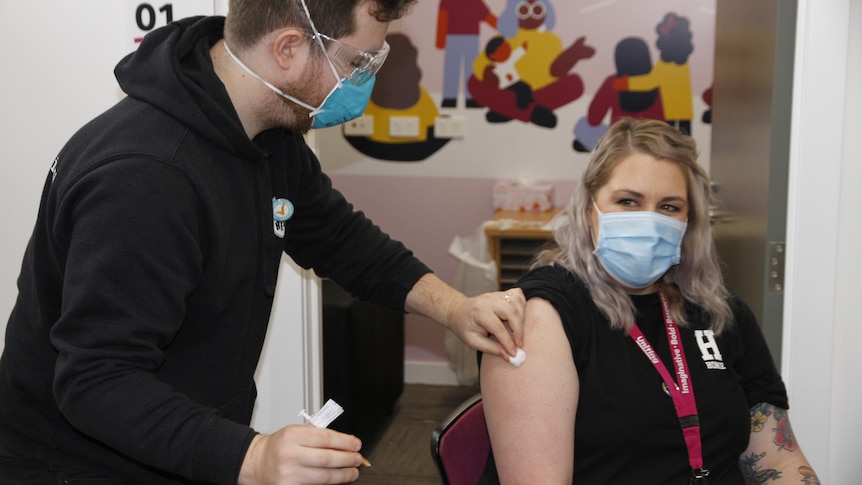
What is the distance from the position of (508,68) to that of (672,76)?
789mm

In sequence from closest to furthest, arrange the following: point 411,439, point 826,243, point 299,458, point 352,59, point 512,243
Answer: point 299,458, point 352,59, point 826,243, point 411,439, point 512,243

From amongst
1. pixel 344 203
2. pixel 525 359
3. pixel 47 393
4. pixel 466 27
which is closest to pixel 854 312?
pixel 525 359

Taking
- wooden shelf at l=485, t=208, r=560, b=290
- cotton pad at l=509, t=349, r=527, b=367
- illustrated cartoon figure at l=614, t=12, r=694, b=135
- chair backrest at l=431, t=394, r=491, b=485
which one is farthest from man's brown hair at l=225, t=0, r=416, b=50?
illustrated cartoon figure at l=614, t=12, r=694, b=135

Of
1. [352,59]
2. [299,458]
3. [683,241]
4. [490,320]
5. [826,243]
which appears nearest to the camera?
[299,458]

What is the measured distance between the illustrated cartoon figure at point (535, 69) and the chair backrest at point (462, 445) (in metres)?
2.90

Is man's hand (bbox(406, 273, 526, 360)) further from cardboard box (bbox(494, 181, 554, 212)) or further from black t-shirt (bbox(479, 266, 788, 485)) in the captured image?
cardboard box (bbox(494, 181, 554, 212))

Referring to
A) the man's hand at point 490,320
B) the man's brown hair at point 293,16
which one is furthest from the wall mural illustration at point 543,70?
the man's brown hair at point 293,16

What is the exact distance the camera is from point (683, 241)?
6.08ft

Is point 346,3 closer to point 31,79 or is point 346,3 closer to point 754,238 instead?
point 31,79

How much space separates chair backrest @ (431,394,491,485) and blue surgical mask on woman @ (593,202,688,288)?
0.37m

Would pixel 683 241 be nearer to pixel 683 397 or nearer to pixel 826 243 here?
pixel 683 397

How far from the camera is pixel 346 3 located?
1.33 m

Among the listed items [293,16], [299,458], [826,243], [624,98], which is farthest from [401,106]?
[299,458]

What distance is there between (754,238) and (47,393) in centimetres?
173
